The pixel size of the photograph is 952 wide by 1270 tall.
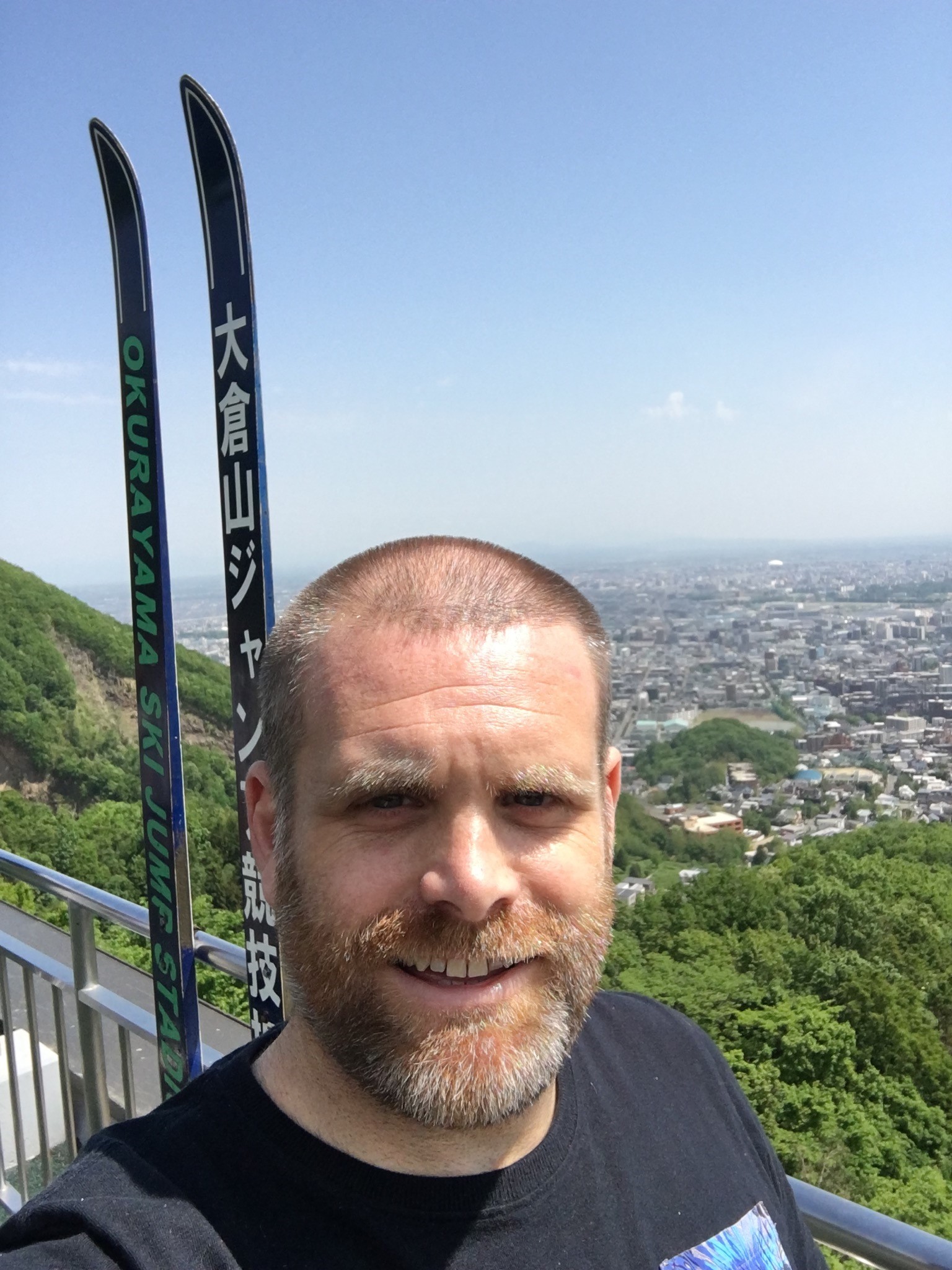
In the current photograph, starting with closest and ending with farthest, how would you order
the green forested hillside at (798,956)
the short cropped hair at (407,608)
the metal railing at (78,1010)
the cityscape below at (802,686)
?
the short cropped hair at (407,608), the metal railing at (78,1010), the green forested hillside at (798,956), the cityscape below at (802,686)

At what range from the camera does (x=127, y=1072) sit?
2.32m

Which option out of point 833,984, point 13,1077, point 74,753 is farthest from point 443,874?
point 74,753

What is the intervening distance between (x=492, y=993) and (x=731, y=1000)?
5083 millimetres

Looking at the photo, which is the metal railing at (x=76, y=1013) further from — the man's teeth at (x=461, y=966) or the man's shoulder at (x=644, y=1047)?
the man's teeth at (x=461, y=966)

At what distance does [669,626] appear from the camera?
23.1 ft

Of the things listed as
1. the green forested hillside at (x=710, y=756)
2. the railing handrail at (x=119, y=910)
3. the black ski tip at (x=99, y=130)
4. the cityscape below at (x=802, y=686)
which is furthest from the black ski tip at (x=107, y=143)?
the green forested hillside at (x=710, y=756)

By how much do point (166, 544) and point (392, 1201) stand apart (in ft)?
6.01

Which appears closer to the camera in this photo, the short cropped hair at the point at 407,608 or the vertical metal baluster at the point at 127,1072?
the short cropped hair at the point at 407,608

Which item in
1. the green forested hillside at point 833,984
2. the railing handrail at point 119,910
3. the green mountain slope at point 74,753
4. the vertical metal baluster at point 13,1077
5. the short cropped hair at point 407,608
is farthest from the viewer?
the green mountain slope at point 74,753

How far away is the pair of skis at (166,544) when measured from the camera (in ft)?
6.95

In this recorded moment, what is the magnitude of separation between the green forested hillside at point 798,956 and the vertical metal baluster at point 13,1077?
1531 millimetres

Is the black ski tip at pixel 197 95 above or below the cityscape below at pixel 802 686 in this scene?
above

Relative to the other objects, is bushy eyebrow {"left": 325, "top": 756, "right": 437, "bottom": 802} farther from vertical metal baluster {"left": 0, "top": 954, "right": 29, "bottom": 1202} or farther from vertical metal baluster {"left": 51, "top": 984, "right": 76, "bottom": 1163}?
vertical metal baluster {"left": 0, "top": 954, "right": 29, "bottom": 1202}

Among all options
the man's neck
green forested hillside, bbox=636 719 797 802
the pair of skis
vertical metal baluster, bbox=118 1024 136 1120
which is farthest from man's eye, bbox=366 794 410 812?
green forested hillside, bbox=636 719 797 802
